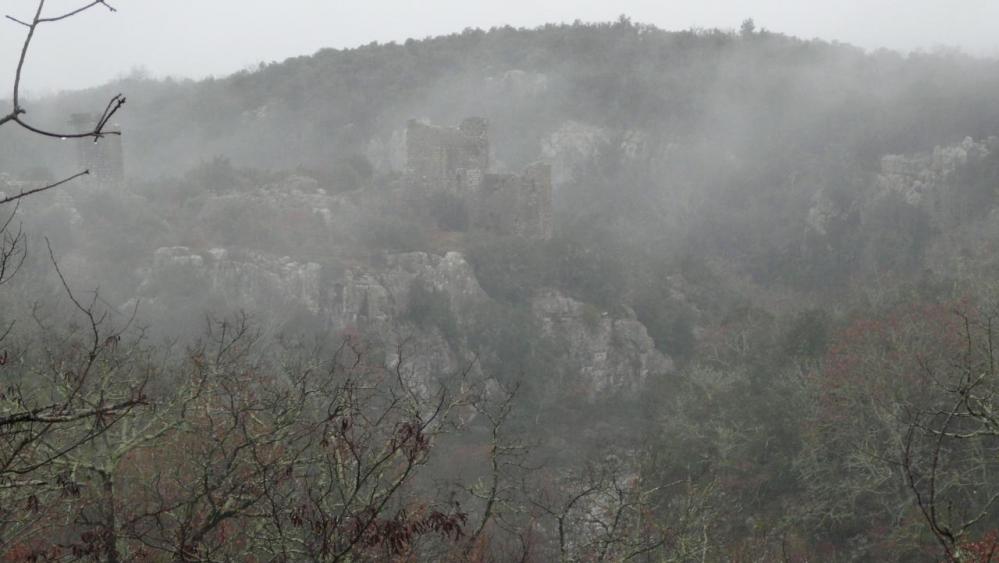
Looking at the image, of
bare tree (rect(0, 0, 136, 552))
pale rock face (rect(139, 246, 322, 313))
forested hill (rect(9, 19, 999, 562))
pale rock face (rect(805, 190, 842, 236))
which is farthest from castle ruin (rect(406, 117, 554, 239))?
bare tree (rect(0, 0, 136, 552))

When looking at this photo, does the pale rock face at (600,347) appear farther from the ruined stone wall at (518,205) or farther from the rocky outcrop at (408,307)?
the ruined stone wall at (518,205)

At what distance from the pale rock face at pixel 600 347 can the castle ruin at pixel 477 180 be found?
3.47 m

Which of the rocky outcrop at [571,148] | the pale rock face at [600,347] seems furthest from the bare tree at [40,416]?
the rocky outcrop at [571,148]

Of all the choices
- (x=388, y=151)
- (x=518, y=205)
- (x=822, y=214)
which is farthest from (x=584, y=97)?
(x=518, y=205)

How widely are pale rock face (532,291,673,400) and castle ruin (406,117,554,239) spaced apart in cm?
347

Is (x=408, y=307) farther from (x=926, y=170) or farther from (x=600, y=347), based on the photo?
(x=926, y=170)

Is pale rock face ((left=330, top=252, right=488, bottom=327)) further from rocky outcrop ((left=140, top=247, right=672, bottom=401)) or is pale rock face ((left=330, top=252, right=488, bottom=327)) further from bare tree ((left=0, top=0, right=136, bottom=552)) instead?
bare tree ((left=0, top=0, right=136, bottom=552))

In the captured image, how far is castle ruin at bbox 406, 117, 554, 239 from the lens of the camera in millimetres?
31750

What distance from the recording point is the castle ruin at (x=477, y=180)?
3175 cm

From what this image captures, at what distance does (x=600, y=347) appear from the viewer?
28.3 m

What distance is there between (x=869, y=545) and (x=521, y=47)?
150ft

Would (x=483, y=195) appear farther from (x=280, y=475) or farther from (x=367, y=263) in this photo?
(x=280, y=475)

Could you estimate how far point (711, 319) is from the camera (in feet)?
103

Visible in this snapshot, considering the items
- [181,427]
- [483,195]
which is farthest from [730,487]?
[483,195]
